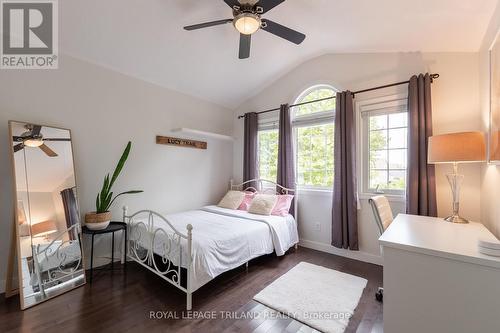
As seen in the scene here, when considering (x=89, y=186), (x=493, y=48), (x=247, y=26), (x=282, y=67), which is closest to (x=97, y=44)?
(x=89, y=186)

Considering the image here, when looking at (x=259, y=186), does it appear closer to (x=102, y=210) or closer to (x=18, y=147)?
(x=102, y=210)

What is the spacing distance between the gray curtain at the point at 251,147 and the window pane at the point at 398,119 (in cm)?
215

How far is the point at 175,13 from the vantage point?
7.85 feet

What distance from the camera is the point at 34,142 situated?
2281mm

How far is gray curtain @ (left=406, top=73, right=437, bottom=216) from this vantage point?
98.4 inches

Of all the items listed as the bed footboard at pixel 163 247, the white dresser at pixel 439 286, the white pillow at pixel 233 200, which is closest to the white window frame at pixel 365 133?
the white dresser at pixel 439 286

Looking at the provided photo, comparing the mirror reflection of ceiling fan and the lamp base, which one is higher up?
the mirror reflection of ceiling fan

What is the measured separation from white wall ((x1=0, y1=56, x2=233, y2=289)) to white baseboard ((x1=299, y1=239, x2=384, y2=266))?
6.22ft

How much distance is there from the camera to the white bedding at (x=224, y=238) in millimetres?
2091

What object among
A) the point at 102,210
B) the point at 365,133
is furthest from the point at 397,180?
the point at 102,210

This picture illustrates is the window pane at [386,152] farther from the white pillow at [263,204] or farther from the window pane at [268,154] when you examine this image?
the window pane at [268,154]

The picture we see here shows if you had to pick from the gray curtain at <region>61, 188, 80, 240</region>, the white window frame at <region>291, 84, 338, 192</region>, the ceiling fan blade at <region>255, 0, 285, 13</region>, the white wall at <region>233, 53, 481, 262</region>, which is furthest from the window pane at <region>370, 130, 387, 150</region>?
the gray curtain at <region>61, 188, 80, 240</region>

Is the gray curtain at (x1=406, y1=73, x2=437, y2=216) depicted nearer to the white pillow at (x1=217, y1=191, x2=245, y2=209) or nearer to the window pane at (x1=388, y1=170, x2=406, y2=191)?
the window pane at (x1=388, y1=170, x2=406, y2=191)

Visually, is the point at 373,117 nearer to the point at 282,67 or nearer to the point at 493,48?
the point at 493,48
